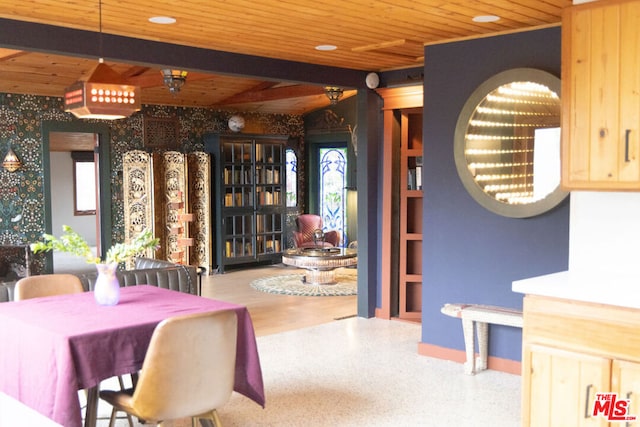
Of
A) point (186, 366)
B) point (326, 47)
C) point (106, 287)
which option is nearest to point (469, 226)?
point (326, 47)

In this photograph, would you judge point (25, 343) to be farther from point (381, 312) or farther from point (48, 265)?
point (48, 265)

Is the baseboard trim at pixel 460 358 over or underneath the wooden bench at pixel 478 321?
underneath

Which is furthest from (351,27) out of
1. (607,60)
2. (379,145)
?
(379,145)

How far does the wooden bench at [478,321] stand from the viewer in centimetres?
502

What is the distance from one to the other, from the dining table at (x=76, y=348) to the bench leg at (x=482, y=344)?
2.19 meters

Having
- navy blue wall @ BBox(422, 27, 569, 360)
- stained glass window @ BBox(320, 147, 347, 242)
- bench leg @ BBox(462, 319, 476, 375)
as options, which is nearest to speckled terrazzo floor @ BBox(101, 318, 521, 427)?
bench leg @ BBox(462, 319, 476, 375)

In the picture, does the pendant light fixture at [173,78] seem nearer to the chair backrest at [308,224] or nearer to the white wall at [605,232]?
the chair backrest at [308,224]

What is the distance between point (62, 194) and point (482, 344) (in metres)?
10.7

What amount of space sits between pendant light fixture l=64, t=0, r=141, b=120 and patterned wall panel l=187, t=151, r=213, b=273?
644 centimetres

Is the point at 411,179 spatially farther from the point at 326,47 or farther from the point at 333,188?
the point at 333,188

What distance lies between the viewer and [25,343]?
133 inches

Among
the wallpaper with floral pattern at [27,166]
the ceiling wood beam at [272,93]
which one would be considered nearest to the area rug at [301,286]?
the wallpaper with floral pattern at [27,166]

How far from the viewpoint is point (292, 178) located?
11.8 meters

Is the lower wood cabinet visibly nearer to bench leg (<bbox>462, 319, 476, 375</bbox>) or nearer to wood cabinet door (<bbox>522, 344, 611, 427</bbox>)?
wood cabinet door (<bbox>522, 344, 611, 427</bbox>)
